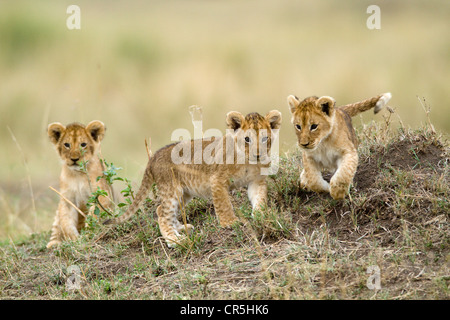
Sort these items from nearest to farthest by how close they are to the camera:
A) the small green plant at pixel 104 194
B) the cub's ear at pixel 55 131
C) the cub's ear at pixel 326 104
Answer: the cub's ear at pixel 326 104 < the small green plant at pixel 104 194 < the cub's ear at pixel 55 131

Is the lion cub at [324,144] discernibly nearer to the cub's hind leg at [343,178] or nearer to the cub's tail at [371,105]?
the cub's hind leg at [343,178]

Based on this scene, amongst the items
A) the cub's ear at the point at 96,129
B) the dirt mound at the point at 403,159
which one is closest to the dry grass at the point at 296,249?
the dirt mound at the point at 403,159

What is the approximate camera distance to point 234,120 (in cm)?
816

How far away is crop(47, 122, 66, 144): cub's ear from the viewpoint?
945 cm

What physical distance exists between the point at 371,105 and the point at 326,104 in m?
1.26

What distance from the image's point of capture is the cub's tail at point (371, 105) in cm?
859

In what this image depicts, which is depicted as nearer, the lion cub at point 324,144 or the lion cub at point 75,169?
the lion cub at point 324,144

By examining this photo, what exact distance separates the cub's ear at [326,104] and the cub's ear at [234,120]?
3.05 feet

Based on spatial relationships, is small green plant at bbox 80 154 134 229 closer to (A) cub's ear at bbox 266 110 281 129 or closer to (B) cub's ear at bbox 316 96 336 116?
(A) cub's ear at bbox 266 110 281 129

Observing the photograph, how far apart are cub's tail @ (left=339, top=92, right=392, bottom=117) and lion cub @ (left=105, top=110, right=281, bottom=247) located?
47.6 inches

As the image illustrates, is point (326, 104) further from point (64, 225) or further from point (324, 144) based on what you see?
point (64, 225)

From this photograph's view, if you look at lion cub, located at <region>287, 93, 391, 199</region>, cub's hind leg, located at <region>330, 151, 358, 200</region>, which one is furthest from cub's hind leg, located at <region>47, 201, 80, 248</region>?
cub's hind leg, located at <region>330, 151, 358, 200</region>
